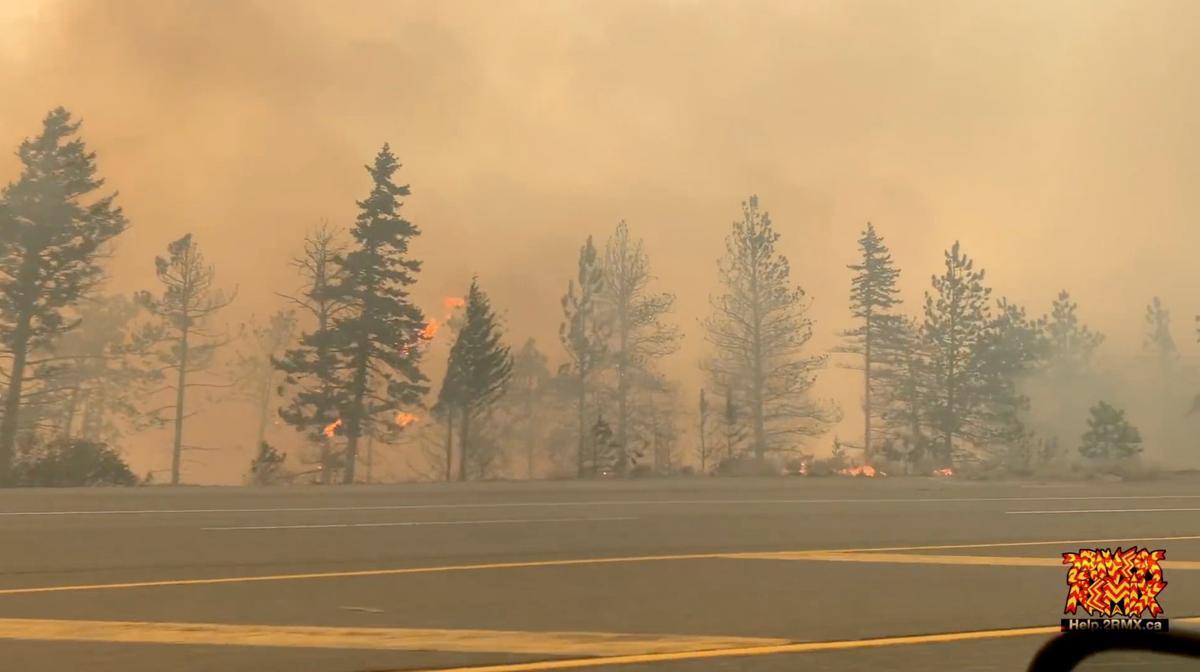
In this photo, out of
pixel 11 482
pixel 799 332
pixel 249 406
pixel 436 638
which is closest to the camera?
pixel 436 638

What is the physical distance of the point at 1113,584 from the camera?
283cm

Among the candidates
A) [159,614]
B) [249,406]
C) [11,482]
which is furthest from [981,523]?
[249,406]

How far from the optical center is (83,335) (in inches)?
2721

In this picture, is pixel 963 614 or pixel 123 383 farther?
pixel 123 383

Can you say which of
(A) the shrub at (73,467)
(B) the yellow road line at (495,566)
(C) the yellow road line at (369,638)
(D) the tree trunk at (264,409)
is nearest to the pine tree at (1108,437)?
(B) the yellow road line at (495,566)

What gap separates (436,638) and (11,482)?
30.2m

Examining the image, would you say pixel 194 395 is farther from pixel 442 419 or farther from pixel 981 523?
pixel 981 523

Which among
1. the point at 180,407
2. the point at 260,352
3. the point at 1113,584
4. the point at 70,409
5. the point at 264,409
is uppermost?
the point at 260,352

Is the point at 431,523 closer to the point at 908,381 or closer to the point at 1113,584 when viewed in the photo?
the point at 1113,584

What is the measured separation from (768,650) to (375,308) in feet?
165

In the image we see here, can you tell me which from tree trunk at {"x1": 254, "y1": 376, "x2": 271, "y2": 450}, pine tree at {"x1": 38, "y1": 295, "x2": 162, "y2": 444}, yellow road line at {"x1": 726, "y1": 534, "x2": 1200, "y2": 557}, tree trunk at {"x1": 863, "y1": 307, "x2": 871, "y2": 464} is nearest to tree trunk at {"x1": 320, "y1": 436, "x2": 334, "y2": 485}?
pine tree at {"x1": 38, "y1": 295, "x2": 162, "y2": 444}

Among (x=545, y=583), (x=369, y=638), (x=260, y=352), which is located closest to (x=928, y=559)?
(x=545, y=583)

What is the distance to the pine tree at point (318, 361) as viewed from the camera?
5600 centimetres

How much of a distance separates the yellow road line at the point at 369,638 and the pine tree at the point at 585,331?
62.5m
